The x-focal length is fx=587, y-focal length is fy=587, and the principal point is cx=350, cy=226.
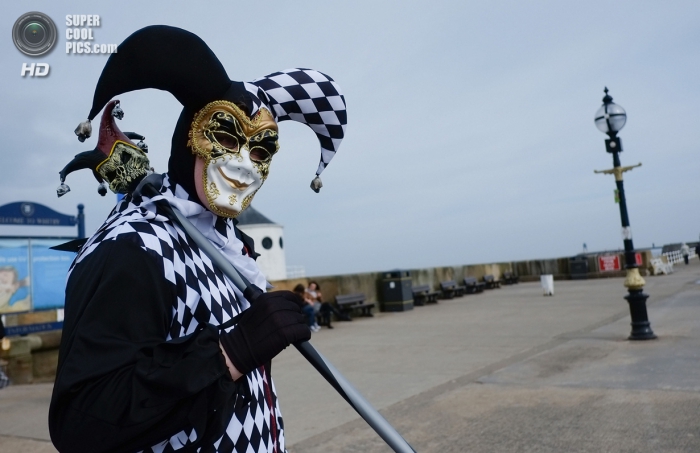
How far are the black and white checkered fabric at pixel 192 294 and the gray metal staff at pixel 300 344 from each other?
0.03 m

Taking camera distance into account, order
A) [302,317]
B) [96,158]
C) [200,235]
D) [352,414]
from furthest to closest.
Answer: [352,414]
[96,158]
[200,235]
[302,317]

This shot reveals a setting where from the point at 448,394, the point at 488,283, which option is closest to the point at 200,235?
the point at 448,394

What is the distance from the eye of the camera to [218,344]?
1382mm

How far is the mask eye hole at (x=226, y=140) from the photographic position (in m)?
1.79

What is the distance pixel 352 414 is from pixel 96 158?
3.60 metres

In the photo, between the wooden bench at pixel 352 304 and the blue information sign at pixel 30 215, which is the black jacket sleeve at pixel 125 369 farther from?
the wooden bench at pixel 352 304

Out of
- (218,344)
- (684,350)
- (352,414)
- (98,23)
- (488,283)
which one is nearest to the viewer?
(218,344)

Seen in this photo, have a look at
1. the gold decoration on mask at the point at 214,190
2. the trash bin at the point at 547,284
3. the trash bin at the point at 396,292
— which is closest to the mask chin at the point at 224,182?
the gold decoration on mask at the point at 214,190

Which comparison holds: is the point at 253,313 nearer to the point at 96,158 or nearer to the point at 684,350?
the point at 96,158

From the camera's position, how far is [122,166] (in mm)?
2326

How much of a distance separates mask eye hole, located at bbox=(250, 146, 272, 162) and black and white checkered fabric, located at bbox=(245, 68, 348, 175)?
7.8 inches

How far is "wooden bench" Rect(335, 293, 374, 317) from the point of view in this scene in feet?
49.7

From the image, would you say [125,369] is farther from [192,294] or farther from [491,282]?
[491,282]

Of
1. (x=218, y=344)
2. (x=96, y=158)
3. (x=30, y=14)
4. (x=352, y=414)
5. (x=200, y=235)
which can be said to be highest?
(x=30, y=14)
